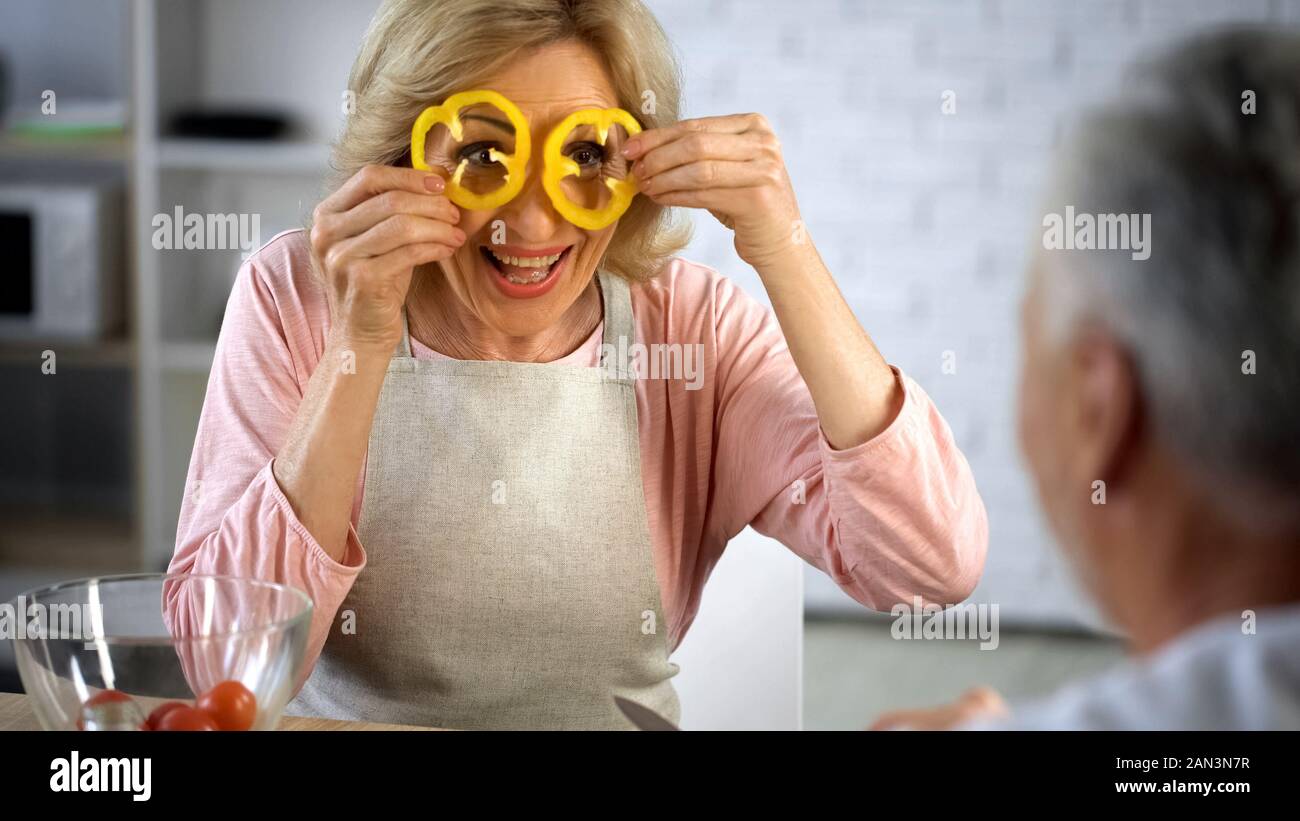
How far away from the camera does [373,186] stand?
1.36m

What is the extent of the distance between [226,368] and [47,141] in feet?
8.01

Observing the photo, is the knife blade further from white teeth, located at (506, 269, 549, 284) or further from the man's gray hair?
white teeth, located at (506, 269, 549, 284)

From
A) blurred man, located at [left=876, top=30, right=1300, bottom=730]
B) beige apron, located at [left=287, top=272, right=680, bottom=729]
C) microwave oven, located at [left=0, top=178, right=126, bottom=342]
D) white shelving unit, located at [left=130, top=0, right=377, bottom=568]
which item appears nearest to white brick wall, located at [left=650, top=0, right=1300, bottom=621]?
white shelving unit, located at [left=130, top=0, right=377, bottom=568]

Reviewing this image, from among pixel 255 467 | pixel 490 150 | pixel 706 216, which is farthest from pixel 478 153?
pixel 706 216

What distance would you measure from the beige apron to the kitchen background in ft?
6.77

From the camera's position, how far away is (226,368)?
1538 mm

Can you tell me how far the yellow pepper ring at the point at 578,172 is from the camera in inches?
55.1

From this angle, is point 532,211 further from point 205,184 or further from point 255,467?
point 205,184

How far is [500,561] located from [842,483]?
0.41 m

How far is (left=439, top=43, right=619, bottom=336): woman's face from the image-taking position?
1.45 m

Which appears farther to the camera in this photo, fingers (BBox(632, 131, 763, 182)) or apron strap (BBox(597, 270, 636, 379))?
apron strap (BBox(597, 270, 636, 379))

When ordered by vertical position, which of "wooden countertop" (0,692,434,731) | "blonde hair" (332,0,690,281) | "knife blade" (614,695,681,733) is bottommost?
"wooden countertop" (0,692,434,731)
